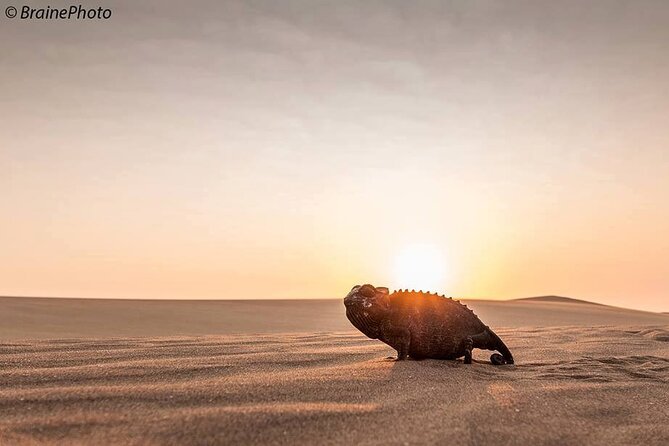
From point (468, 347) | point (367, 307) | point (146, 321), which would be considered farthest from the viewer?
point (146, 321)

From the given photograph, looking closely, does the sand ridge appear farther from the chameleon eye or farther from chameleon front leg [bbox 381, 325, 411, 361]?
the chameleon eye

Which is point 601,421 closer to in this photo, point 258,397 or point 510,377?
point 510,377

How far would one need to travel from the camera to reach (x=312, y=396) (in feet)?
10.7

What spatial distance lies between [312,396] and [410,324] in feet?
5.82

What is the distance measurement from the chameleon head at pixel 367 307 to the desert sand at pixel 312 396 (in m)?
0.31

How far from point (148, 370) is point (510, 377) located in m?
2.49

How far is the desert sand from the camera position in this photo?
265cm

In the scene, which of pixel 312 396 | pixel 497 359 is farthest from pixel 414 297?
pixel 312 396

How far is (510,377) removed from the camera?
4.28 m

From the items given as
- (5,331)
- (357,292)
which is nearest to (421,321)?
(357,292)

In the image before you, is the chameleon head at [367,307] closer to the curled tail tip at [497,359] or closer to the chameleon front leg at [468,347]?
the chameleon front leg at [468,347]

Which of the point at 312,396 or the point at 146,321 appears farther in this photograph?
the point at 146,321

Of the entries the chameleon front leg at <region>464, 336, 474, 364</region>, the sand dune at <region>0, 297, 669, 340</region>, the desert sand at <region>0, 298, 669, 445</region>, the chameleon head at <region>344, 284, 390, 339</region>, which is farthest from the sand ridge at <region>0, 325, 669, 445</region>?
the sand dune at <region>0, 297, 669, 340</region>

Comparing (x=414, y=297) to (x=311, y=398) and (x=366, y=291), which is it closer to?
(x=366, y=291)
